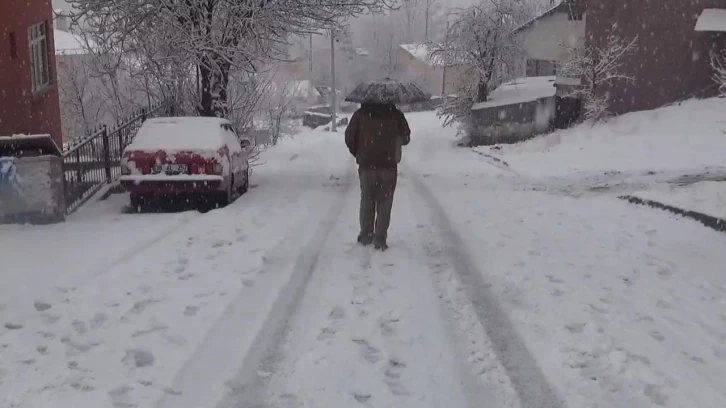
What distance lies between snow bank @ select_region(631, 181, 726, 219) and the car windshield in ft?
0.21

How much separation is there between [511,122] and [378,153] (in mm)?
22491

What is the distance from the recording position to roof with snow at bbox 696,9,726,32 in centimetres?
2125

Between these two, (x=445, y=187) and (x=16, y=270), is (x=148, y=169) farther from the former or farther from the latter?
(x=445, y=187)

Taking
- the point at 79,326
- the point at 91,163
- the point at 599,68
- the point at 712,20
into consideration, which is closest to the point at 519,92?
the point at 599,68

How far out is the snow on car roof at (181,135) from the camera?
10789 millimetres

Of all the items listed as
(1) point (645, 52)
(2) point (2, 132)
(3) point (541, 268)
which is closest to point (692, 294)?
(3) point (541, 268)

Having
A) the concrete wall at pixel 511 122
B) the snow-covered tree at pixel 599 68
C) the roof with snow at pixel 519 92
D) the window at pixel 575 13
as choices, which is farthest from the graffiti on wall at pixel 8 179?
the window at pixel 575 13

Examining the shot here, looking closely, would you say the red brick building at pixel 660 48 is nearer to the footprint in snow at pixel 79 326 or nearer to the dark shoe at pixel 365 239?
Answer: the dark shoe at pixel 365 239

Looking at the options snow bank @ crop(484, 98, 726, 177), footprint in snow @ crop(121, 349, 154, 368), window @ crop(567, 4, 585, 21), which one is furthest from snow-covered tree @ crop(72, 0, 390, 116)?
window @ crop(567, 4, 585, 21)

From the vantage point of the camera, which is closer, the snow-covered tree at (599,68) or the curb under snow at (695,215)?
the curb under snow at (695,215)

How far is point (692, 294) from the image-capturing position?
6109 mm

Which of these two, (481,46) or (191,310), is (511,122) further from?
(191,310)

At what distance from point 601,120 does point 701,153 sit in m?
7.64

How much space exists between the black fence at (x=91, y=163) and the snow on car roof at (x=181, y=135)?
39.0 inches
